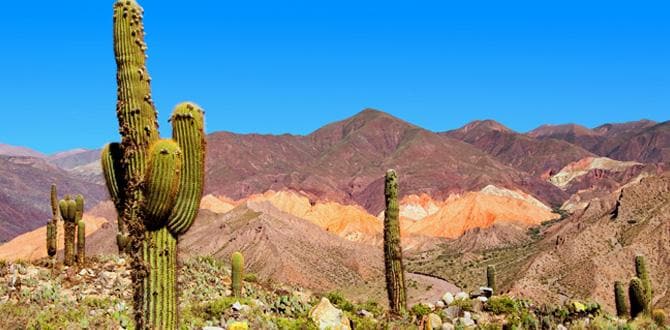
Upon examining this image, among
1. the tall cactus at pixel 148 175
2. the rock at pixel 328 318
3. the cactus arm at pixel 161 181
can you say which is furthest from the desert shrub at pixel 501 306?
the cactus arm at pixel 161 181

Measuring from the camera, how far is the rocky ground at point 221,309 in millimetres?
14570

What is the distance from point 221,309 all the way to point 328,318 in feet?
14.6

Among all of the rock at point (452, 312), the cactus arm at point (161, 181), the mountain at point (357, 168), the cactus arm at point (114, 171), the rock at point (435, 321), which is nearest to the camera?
the cactus arm at point (161, 181)

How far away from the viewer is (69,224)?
26.0 metres

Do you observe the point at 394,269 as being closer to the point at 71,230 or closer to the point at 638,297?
the point at 638,297

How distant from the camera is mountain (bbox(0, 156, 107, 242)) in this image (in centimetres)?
14062

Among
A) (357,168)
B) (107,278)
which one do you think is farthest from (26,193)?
(107,278)

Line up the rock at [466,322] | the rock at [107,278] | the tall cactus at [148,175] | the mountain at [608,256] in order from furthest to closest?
the mountain at [608,256] → the rock at [107,278] → the rock at [466,322] → the tall cactus at [148,175]

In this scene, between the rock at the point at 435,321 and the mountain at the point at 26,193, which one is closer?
the rock at the point at 435,321

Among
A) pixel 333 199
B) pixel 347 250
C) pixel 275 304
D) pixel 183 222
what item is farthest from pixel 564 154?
pixel 183 222

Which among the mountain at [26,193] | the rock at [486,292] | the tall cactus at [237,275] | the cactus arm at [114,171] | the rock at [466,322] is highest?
the mountain at [26,193]

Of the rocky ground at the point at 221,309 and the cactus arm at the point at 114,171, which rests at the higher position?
the cactus arm at the point at 114,171

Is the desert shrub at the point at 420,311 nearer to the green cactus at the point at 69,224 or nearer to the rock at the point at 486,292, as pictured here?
the rock at the point at 486,292

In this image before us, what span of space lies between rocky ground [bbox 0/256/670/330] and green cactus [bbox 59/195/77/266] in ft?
1.79
